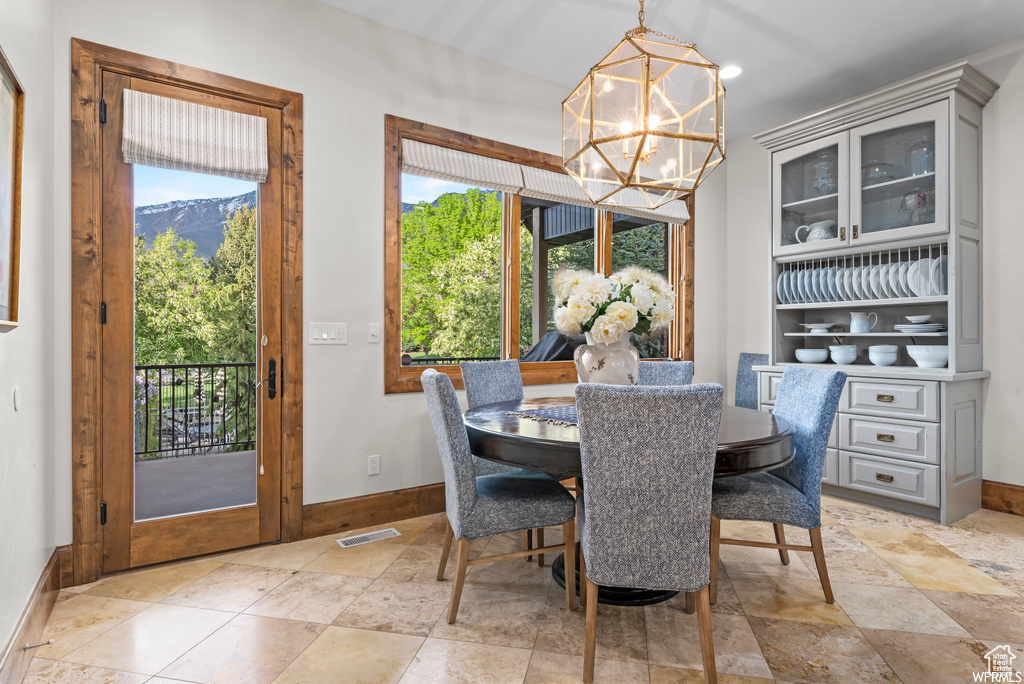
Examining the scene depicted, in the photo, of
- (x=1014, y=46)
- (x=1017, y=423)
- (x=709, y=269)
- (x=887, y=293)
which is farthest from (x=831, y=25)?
(x=1017, y=423)

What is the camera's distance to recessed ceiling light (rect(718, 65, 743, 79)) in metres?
3.50

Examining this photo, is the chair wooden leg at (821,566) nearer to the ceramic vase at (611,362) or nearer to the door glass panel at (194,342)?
the ceramic vase at (611,362)

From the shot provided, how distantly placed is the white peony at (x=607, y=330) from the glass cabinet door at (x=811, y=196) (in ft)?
7.53

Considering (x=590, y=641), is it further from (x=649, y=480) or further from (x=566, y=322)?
(x=566, y=322)

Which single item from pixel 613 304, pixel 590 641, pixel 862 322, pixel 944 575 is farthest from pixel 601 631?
pixel 862 322

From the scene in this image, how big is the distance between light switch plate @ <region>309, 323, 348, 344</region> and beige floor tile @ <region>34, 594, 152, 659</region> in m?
1.33

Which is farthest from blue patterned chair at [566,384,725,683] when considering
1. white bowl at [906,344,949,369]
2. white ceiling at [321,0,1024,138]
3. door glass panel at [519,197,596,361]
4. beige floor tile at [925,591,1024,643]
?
white bowl at [906,344,949,369]

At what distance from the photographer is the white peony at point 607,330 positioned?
215cm

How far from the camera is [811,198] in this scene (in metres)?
3.76

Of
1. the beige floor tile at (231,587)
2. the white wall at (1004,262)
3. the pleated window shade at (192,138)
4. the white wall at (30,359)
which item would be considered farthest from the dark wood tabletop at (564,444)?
the white wall at (1004,262)

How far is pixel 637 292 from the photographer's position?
7.18 feet

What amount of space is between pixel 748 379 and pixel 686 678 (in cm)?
325

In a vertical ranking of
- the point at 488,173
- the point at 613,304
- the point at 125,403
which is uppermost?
the point at 488,173

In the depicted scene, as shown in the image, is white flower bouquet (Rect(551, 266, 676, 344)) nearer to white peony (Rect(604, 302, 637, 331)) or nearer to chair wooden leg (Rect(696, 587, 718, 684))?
white peony (Rect(604, 302, 637, 331))
